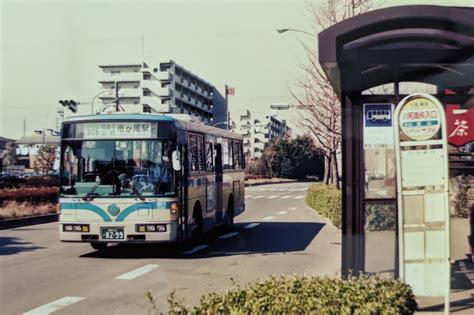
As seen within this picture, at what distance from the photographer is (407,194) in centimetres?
578

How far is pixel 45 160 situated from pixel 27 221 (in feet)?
194

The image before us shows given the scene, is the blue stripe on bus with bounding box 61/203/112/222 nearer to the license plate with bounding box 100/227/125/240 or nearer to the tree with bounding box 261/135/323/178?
the license plate with bounding box 100/227/125/240

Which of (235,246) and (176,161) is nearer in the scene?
(176,161)

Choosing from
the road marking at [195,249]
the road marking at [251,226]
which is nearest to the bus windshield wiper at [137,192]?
the road marking at [195,249]

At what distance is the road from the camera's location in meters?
7.77

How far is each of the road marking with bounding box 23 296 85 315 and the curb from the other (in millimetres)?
11484

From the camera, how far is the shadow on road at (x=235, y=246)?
12258mm

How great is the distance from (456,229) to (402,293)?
1053 cm

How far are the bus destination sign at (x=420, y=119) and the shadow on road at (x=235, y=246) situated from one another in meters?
7.07

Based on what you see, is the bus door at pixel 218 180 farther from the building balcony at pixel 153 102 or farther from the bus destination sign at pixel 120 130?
the building balcony at pixel 153 102

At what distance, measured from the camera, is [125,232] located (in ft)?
36.6

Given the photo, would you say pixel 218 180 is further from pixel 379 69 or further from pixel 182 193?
pixel 379 69

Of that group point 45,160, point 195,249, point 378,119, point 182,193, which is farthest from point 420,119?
point 45,160

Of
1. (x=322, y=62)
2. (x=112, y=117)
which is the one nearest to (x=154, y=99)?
(x=112, y=117)
